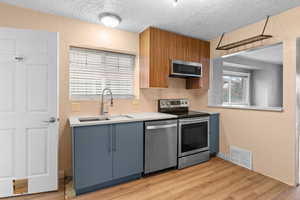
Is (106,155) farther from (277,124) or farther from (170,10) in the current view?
(277,124)

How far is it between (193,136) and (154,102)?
0.98m

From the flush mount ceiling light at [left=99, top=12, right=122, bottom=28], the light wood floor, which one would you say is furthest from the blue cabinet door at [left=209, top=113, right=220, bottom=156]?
the flush mount ceiling light at [left=99, top=12, right=122, bottom=28]

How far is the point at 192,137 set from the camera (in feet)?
8.86

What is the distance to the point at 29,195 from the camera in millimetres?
1861

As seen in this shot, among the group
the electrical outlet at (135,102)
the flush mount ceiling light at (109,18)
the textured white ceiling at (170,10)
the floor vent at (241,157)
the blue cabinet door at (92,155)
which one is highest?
the textured white ceiling at (170,10)

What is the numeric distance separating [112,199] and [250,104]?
2.63 metres

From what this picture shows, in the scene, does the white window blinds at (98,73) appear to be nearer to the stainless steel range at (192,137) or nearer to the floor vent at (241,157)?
the stainless steel range at (192,137)

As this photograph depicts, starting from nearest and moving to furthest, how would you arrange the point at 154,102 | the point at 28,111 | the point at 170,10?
the point at 28,111
the point at 170,10
the point at 154,102

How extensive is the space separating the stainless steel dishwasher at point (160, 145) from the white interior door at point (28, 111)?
1256mm

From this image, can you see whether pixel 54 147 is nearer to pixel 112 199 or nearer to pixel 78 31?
pixel 112 199

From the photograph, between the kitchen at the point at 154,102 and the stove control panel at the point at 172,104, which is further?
the stove control panel at the point at 172,104

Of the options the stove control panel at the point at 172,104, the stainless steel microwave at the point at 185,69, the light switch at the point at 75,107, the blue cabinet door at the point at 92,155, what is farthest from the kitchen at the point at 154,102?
the blue cabinet door at the point at 92,155

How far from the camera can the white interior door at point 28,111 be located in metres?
1.79

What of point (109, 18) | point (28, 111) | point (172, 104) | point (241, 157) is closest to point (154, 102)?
point (172, 104)
